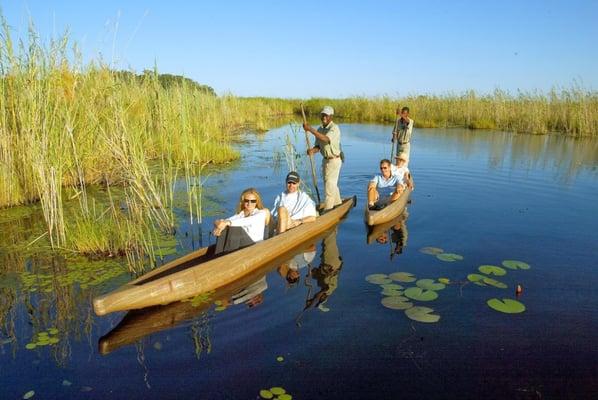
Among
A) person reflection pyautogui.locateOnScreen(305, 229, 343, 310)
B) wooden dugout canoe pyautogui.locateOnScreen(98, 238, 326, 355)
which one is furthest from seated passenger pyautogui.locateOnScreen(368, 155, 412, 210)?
wooden dugout canoe pyautogui.locateOnScreen(98, 238, 326, 355)

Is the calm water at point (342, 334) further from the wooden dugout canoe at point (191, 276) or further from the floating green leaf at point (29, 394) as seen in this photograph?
the wooden dugout canoe at point (191, 276)

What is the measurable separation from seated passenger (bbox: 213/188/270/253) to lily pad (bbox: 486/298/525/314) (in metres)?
2.84

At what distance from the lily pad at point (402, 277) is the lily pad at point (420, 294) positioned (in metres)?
0.26

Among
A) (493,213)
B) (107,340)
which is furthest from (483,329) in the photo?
(493,213)

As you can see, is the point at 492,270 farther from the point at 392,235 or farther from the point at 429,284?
the point at 392,235

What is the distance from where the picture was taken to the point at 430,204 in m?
9.23

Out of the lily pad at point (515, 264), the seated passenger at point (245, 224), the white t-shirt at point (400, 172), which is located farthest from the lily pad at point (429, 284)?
the white t-shirt at point (400, 172)

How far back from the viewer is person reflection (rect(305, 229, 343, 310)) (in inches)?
193

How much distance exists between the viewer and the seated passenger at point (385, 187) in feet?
26.4

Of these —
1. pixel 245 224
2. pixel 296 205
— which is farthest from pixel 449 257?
pixel 245 224

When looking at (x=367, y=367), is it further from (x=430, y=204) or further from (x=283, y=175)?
(x=283, y=175)

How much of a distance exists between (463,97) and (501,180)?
627 inches

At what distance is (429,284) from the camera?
5.18m

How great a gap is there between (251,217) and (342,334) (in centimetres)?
205
